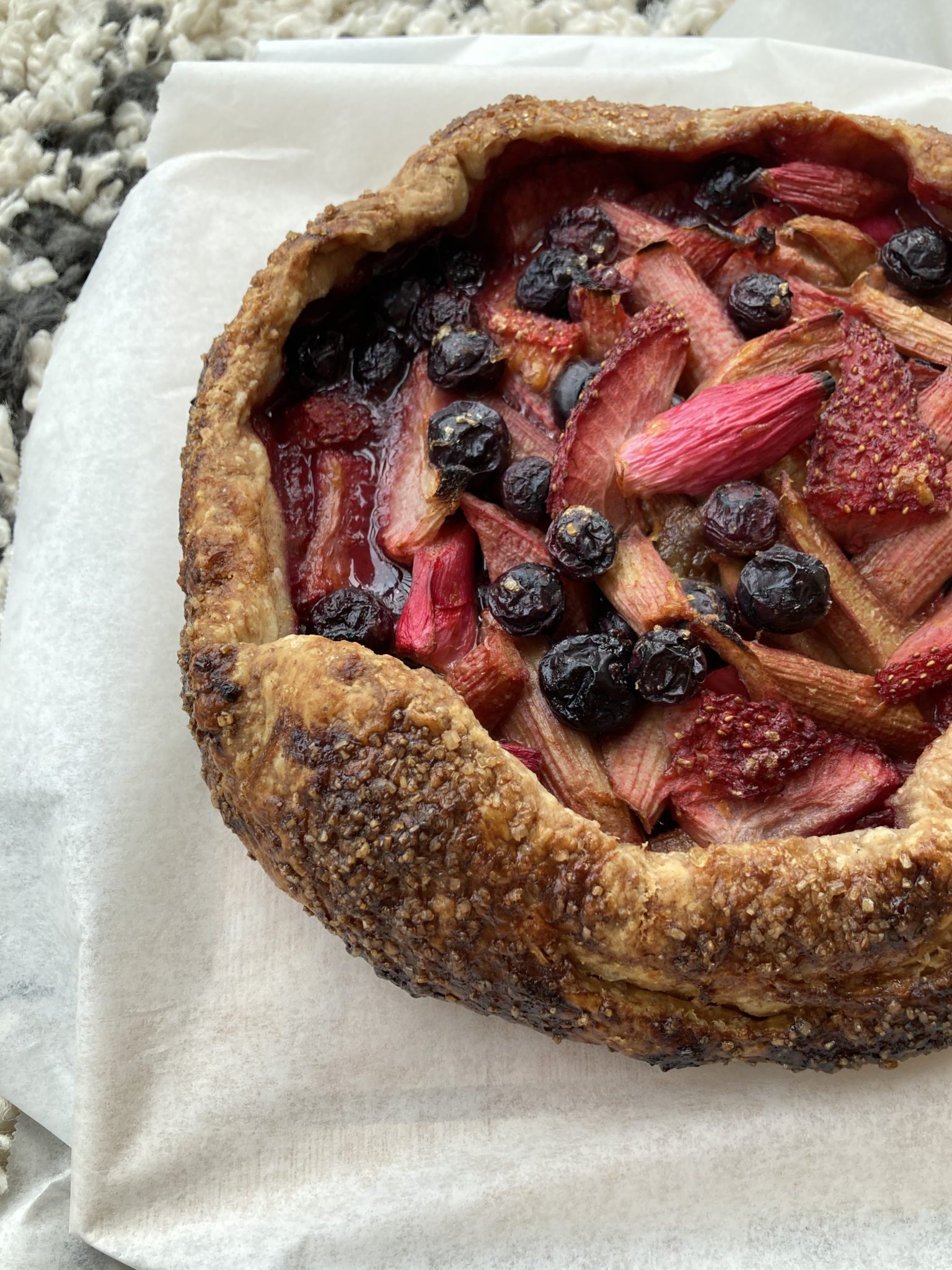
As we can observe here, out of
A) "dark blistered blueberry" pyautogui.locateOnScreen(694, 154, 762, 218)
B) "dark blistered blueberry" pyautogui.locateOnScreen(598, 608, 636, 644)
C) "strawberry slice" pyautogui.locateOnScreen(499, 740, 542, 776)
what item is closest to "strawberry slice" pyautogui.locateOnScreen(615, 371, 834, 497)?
"dark blistered blueberry" pyautogui.locateOnScreen(598, 608, 636, 644)

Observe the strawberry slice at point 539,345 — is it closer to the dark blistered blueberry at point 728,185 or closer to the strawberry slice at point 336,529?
the strawberry slice at point 336,529

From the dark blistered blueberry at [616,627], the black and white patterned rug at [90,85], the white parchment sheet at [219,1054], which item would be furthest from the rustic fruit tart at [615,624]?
the black and white patterned rug at [90,85]

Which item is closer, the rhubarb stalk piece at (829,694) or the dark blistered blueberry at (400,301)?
the rhubarb stalk piece at (829,694)

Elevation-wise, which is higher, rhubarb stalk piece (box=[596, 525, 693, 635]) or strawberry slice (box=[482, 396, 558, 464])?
strawberry slice (box=[482, 396, 558, 464])

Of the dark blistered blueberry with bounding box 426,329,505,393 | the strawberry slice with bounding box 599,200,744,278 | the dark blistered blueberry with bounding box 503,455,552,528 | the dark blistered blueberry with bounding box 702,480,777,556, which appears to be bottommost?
the dark blistered blueberry with bounding box 702,480,777,556

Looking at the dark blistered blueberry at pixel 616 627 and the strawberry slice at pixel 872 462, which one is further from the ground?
the strawberry slice at pixel 872 462

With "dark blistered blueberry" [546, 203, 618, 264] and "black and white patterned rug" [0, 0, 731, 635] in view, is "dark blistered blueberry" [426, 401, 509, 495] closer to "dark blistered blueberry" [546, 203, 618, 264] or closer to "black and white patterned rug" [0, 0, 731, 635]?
"dark blistered blueberry" [546, 203, 618, 264]

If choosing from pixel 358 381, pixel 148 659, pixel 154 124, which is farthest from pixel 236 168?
pixel 148 659

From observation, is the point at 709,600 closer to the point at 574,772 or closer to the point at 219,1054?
the point at 574,772
